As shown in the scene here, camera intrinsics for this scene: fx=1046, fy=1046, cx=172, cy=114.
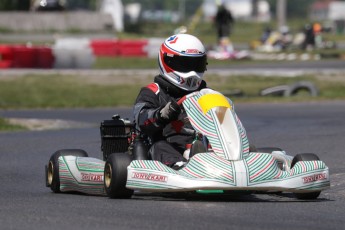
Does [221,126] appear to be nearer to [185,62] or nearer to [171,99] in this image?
[171,99]

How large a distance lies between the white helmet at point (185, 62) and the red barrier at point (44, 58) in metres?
18.0

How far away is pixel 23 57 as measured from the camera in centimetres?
2522

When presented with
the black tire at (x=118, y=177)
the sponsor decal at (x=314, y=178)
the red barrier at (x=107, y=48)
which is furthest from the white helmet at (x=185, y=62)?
the red barrier at (x=107, y=48)

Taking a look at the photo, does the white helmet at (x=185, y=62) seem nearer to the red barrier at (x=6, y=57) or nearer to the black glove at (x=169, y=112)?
the black glove at (x=169, y=112)

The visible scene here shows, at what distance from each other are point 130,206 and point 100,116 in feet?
30.4

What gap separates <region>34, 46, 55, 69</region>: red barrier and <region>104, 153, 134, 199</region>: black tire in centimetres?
1870

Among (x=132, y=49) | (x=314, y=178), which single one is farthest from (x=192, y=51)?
(x=132, y=49)

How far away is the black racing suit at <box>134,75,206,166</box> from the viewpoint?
7273mm

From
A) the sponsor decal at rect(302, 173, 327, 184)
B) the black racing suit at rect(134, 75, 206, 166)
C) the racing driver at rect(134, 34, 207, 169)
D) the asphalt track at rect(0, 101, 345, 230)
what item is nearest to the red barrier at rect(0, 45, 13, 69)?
the asphalt track at rect(0, 101, 345, 230)

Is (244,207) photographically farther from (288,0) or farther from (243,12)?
(288,0)

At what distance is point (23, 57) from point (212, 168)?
1907cm

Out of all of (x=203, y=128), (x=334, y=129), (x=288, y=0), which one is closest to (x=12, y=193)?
(x=203, y=128)

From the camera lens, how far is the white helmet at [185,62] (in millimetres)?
7613

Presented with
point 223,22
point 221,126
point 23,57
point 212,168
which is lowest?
point 223,22
